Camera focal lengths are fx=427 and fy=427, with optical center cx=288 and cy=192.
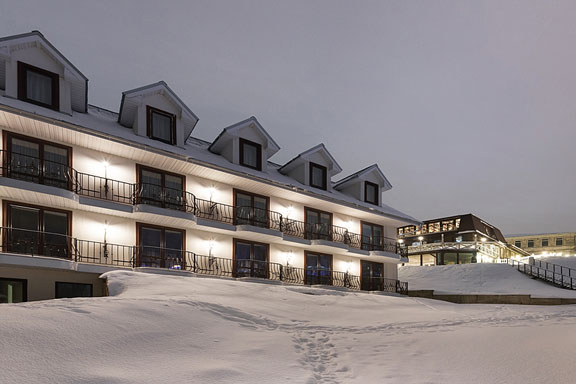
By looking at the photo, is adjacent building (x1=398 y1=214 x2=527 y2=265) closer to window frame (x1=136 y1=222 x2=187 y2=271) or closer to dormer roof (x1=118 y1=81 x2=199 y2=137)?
window frame (x1=136 y1=222 x2=187 y2=271)

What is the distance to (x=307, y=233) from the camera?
27.6 meters

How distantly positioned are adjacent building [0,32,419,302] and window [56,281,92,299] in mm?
43

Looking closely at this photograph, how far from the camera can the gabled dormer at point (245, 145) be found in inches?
966

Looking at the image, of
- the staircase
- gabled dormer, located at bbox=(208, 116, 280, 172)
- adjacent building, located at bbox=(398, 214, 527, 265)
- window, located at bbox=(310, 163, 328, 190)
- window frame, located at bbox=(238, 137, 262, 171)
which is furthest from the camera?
adjacent building, located at bbox=(398, 214, 527, 265)

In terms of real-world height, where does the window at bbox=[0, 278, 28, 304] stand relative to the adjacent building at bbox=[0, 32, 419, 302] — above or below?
below

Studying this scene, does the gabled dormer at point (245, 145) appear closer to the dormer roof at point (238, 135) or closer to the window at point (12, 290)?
the dormer roof at point (238, 135)

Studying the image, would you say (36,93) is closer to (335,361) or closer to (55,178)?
(55,178)

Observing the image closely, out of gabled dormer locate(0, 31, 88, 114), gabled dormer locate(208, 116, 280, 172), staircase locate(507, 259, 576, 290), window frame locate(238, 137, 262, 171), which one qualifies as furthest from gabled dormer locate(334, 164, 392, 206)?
gabled dormer locate(0, 31, 88, 114)

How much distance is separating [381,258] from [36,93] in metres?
23.6

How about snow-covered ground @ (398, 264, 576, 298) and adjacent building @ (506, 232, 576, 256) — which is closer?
snow-covered ground @ (398, 264, 576, 298)

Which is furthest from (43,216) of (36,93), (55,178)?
(36,93)

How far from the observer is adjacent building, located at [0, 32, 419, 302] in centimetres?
1702

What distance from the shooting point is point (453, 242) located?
60.1m

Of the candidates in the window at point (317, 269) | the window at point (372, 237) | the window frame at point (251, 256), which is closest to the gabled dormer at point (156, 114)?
the window frame at point (251, 256)
